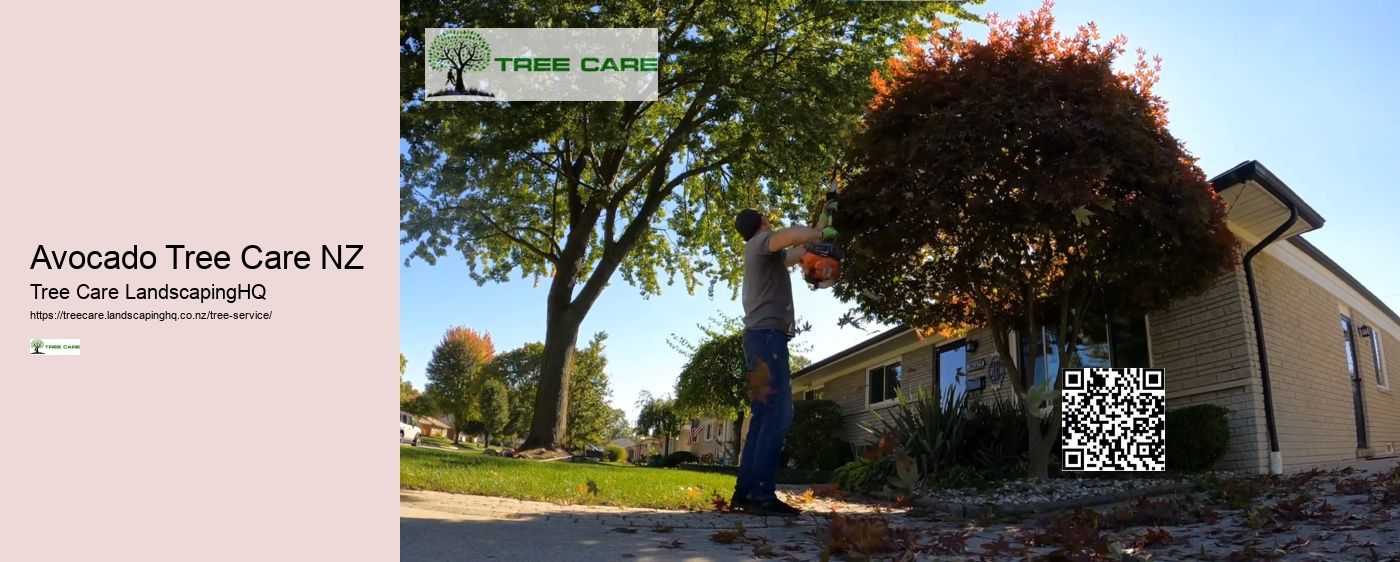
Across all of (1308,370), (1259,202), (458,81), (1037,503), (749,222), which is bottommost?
(1037,503)

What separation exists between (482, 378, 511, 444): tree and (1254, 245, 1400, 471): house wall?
130 feet

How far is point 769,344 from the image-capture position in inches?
170

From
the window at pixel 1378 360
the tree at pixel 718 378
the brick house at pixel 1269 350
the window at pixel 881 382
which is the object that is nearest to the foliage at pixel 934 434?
the brick house at pixel 1269 350

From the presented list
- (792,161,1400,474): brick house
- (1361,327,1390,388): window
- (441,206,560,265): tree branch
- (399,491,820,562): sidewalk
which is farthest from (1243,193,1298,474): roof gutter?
(441,206,560,265): tree branch

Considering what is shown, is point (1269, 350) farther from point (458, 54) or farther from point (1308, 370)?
point (458, 54)

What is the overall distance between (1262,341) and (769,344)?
6605 millimetres

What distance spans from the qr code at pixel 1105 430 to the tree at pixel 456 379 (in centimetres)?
4159

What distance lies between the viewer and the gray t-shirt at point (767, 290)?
14.3 feet

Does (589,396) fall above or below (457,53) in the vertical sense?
below

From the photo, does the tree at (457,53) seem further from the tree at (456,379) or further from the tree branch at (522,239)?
the tree at (456,379)

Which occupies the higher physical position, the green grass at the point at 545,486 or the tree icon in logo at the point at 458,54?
the tree icon in logo at the point at 458,54

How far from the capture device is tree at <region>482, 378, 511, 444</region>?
147 ft
